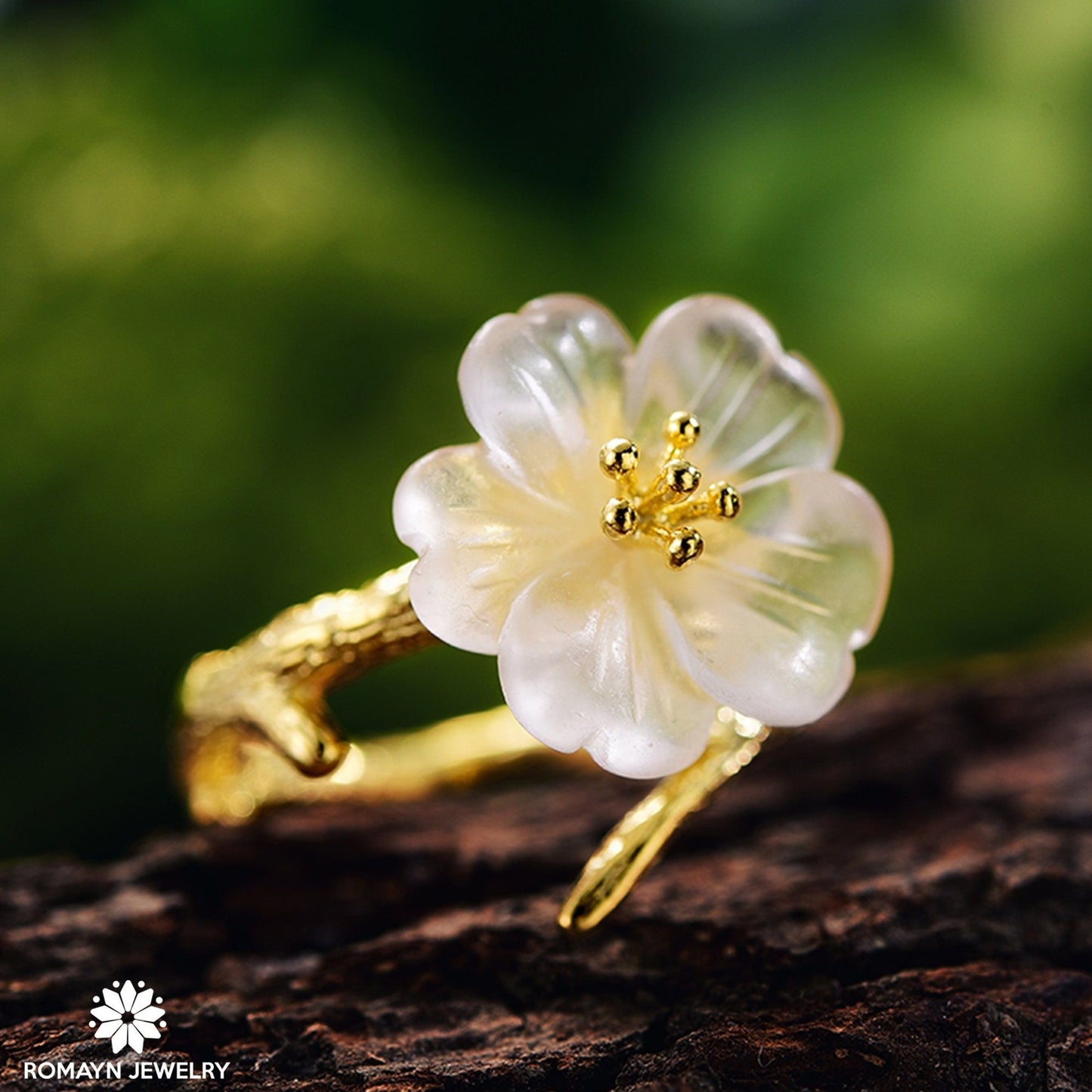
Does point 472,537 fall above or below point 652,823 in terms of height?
above

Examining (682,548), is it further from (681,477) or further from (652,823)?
(652,823)

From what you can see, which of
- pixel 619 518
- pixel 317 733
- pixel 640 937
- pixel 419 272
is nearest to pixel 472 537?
pixel 619 518

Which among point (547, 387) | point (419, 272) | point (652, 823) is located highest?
point (419, 272)

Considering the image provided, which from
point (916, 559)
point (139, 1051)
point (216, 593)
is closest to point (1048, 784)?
point (916, 559)

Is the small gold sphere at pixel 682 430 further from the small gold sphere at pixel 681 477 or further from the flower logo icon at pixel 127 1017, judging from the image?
the flower logo icon at pixel 127 1017

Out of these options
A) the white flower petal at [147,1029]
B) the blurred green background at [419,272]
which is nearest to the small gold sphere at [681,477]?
the white flower petal at [147,1029]

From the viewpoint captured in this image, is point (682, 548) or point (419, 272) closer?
point (682, 548)
